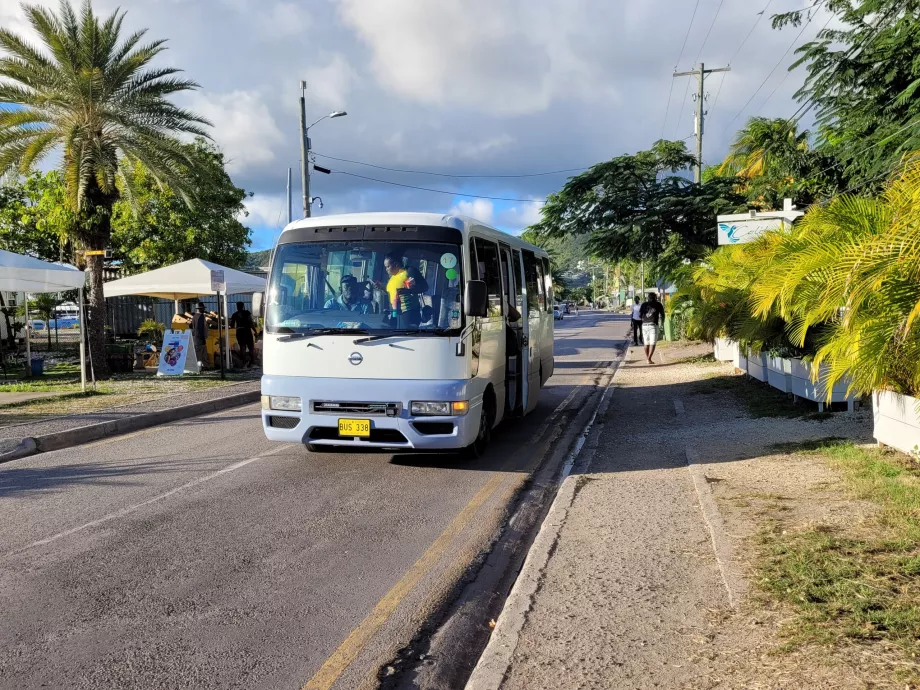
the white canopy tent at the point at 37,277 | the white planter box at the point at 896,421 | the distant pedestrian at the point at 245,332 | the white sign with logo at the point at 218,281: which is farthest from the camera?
the distant pedestrian at the point at 245,332

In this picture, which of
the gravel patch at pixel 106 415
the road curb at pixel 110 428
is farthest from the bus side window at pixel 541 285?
the gravel patch at pixel 106 415

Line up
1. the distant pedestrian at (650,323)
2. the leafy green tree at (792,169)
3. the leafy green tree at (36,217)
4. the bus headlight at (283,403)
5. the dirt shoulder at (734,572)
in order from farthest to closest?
the leafy green tree at (36,217)
the distant pedestrian at (650,323)
the leafy green tree at (792,169)
the bus headlight at (283,403)
the dirt shoulder at (734,572)

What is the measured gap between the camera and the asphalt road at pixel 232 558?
3.86m

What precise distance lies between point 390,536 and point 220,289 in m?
13.3

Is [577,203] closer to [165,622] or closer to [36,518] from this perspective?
[36,518]

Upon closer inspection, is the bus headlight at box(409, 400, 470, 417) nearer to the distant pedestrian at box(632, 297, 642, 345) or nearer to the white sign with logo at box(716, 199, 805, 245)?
the white sign with logo at box(716, 199, 805, 245)

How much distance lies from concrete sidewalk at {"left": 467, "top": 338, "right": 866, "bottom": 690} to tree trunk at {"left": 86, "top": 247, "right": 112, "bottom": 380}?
14096 mm

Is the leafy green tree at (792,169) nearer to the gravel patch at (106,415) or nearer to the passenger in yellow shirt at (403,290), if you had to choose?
the passenger in yellow shirt at (403,290)

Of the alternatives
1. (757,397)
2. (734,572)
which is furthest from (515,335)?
(734,572)

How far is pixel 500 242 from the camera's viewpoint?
9.73 metres

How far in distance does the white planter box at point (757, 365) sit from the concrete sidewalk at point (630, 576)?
3.98 metres

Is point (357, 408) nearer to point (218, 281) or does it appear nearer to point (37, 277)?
point (218, 281)

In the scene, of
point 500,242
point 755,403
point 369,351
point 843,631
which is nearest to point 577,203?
point 755,403

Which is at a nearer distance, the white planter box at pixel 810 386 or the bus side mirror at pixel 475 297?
the bus side mirror at pixel 475 297
